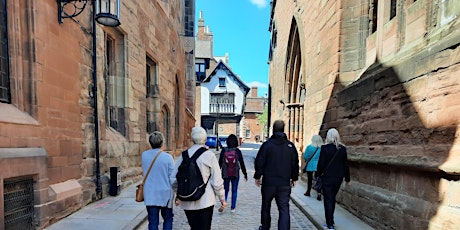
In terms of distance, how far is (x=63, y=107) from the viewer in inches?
196

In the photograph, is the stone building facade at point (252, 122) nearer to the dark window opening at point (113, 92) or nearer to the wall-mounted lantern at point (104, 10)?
the dark window opening at point (113, 92)

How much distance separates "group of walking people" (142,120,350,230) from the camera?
310cm

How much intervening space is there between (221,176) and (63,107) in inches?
129

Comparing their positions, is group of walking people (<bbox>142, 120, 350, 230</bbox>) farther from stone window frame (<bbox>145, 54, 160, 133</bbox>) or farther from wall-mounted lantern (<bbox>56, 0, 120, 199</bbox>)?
stone window frame (<bbox>145, 54, 160, 133</bbox>)

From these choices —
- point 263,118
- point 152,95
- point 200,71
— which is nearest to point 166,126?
point 152,95

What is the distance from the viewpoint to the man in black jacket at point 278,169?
3.96m

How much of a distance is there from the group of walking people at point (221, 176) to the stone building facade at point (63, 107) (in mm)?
1997

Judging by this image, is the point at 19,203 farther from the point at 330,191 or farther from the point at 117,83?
the point at 330,191

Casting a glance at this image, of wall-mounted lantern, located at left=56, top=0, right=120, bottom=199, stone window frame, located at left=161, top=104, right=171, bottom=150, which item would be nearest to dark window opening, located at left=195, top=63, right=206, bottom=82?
stone window frame, located at left=161, top=104, right=171, bottom=150

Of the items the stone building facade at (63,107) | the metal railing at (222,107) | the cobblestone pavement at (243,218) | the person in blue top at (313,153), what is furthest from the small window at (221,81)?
the cobblestone pavement at (243,218)

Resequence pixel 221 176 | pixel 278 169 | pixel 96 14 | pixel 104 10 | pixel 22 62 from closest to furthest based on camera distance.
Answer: pixel 221 176, pixel 278 169, pixel 22 62, pixel 104 10, pixel 96 14

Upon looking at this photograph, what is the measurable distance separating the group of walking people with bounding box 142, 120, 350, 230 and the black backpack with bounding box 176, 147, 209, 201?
0.05 metres

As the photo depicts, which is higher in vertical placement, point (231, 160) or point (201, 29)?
point (201, 29)

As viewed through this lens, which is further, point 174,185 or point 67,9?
point 67,9
